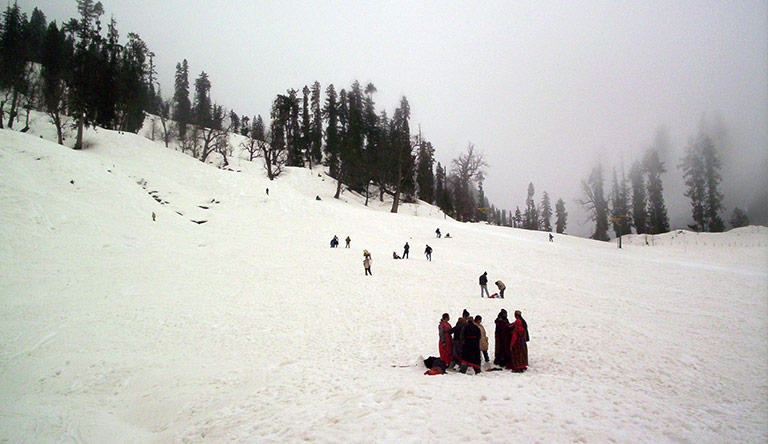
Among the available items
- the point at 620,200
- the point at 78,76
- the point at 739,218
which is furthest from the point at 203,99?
the point at 739,218

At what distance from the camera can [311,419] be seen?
5.47 meters

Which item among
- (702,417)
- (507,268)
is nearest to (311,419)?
(702,417)

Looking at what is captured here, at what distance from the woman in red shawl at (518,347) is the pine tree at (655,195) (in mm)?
62559

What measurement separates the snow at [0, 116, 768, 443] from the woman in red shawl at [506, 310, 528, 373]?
19.2 inches

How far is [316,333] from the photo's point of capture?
12219 millimetres

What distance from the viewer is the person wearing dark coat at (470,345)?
27.9 feet

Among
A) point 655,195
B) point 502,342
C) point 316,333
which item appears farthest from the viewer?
point 655,195

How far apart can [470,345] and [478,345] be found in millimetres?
230

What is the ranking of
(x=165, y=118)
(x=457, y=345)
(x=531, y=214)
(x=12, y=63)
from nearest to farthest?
(x=457, y=345), (x=12, y=63), (x=165, y=118), (x=531, y=214)

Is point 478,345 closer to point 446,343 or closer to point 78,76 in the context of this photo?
point 446,343

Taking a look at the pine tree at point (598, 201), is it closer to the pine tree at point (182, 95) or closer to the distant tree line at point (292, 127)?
the distant tree line at point (292, 127)

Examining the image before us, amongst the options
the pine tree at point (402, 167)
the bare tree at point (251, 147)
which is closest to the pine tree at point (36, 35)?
the bare tree at point (251, 147)

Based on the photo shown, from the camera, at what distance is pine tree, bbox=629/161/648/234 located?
55.9m

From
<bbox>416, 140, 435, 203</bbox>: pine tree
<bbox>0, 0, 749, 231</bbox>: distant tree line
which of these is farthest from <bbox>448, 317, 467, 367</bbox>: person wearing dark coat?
<bbox>416, 140, 435, 203</bbox>: pine tree
